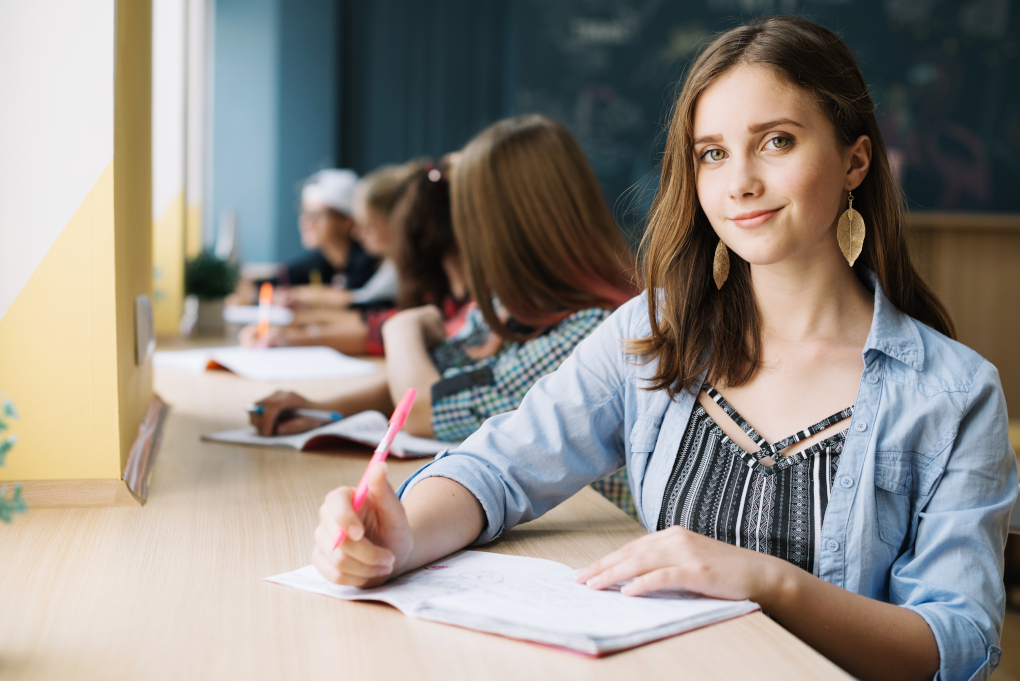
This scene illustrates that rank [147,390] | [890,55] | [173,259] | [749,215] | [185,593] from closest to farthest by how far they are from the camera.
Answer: [185,593], [749,215], [147,390], [173,259], [890,55]

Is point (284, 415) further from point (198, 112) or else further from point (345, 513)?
point (198, 112)

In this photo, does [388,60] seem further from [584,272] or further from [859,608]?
[859,608]

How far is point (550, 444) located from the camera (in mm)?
996

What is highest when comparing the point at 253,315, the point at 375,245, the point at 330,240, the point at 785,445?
the point at 785,445

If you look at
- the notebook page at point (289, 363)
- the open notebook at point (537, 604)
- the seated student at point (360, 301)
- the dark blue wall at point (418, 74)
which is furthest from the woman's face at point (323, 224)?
the open notebook at point (537, 604)

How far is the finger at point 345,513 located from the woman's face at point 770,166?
495mm

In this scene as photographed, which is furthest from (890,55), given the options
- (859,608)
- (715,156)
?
(859,608)

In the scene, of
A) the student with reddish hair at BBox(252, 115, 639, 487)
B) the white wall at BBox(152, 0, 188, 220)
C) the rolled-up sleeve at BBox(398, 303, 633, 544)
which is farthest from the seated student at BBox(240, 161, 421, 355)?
the rolled-up sleeve at BBox(398, 303, 633, 544)

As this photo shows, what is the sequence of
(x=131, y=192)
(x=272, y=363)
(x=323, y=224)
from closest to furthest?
(x=131, y=192), (x=272, y=363), (x=323, y=224)

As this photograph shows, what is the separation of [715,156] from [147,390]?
3.29 ft

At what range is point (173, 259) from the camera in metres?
2.74

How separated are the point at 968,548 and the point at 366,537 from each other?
548 mm

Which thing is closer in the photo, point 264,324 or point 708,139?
point 708,139

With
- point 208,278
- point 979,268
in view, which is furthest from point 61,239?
point 979,268
